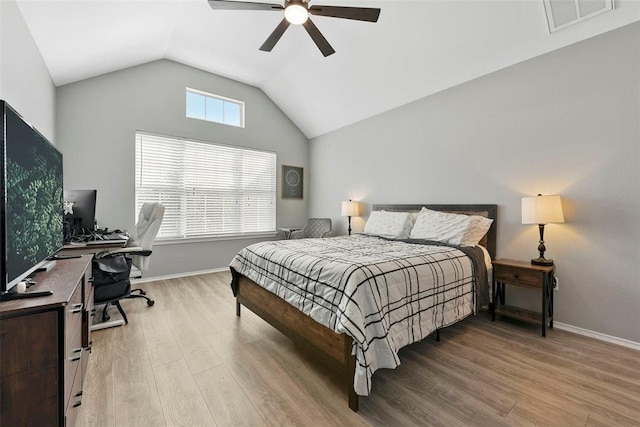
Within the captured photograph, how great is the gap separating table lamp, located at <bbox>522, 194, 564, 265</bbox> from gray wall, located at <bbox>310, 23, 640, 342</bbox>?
0.75 ft

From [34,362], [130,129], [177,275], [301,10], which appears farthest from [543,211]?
[130,129]

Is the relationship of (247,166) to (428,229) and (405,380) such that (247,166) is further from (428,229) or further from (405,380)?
(405,380)

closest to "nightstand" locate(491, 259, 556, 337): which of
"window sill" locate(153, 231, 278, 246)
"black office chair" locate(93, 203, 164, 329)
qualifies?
"black office chair" locate(93, 203, 164, 329)

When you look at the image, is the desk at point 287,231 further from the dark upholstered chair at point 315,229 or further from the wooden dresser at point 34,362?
the wooden dresser at point 34,362

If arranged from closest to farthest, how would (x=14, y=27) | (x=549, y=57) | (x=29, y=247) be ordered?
(x=29, y=247) < (x=14, y=27) < (x=549, y=57)

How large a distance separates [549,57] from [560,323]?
2.65 metres

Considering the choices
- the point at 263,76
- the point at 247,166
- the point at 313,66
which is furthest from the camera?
the point at 247,166

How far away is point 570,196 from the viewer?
262 centimetres

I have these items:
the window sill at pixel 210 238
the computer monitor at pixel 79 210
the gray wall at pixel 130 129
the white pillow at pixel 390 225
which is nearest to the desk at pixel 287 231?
the window sill at pixel 210 238

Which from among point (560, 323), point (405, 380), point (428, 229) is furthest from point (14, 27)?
point (560, 323)

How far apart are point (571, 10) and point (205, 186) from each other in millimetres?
4939

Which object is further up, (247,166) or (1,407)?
(247,166)

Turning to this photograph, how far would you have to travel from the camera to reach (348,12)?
2.23 meters

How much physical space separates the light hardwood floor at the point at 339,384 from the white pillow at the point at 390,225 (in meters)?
1.28
